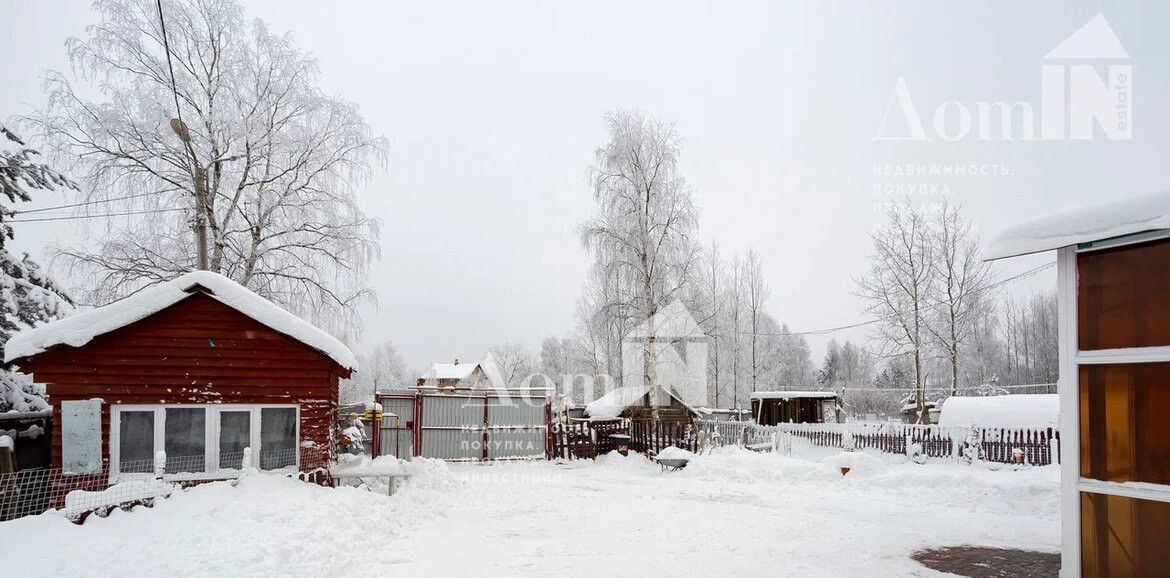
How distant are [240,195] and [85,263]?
3.88 meters

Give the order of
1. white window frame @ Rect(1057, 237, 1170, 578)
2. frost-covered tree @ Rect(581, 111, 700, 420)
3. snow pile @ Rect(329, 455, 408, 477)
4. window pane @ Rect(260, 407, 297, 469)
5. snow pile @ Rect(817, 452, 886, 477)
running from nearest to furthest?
white window frame @ Rect(1057, 237, 1170, 578) → window pane @ Rect(260, 407, 297, 469) → snow pile @ Rect(329, 455, 408, 477) → snow pile @ Rect(817, 452, 886, 477) → frost-covered tree @ Rect(581, 111, 700, 420)

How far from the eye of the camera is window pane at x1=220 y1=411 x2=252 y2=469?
1116 centimetres

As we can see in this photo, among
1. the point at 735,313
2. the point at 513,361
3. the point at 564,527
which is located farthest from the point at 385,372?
the point at 564,527

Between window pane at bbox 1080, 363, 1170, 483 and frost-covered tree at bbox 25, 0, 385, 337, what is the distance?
16.4 metres

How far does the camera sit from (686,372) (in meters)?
31.3

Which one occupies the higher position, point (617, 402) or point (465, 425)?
point (465, 425)

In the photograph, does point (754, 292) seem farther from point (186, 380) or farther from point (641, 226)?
point (186, 380)

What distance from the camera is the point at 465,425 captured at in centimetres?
1959

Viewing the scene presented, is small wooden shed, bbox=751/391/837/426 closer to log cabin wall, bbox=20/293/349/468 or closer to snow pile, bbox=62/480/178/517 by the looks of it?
log cabin wall, bbox=20/293/349/468

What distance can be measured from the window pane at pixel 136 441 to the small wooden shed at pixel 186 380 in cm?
2

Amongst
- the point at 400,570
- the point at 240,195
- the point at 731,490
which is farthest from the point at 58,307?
the point at 731,490

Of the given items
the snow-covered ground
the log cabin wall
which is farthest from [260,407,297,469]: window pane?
the snow-covered ground

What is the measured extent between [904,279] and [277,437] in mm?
A: 27008

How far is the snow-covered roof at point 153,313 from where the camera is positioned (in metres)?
10.1
